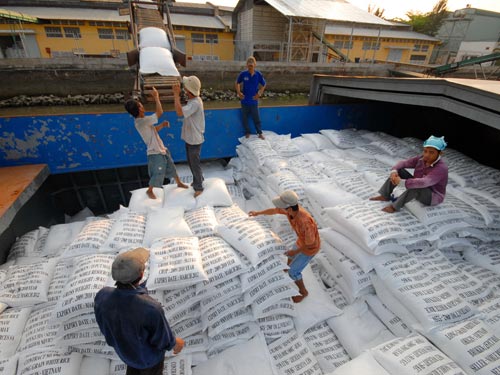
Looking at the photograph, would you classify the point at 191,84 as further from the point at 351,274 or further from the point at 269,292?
the point at 351,274

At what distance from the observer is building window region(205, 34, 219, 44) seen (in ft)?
55.9

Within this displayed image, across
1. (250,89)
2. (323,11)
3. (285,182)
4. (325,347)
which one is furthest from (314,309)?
(323,11)

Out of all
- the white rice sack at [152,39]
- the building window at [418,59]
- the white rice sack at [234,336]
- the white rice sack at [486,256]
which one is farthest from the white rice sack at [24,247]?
the building window at [418,59]

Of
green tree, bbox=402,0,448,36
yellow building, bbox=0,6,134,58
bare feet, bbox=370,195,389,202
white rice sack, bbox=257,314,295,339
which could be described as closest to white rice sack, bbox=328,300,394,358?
white rice sack, bbox=257,314,295,339

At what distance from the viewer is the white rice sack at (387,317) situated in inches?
A: 90.4

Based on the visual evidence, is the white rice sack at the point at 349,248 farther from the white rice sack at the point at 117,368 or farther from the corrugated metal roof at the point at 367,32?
the corrugated metal roof at the point at 367,32

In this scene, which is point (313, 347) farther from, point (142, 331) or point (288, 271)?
point (142, 331)

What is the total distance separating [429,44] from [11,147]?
27151 millimetres

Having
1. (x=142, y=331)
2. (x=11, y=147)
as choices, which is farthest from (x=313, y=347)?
(x=11, y=147)

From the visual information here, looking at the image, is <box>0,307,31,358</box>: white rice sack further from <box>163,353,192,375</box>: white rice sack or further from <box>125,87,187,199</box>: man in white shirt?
<box>125,87,187,199</box>: man in white shirt

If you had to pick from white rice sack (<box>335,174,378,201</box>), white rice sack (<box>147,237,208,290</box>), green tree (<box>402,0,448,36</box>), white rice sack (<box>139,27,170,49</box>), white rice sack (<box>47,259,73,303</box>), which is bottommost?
Answer: white rice sack (<box>47,259,73,303</box>)

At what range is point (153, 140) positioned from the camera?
3.37m

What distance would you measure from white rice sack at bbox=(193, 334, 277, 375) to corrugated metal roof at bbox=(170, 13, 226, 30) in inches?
727

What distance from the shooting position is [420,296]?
86.1 inches
